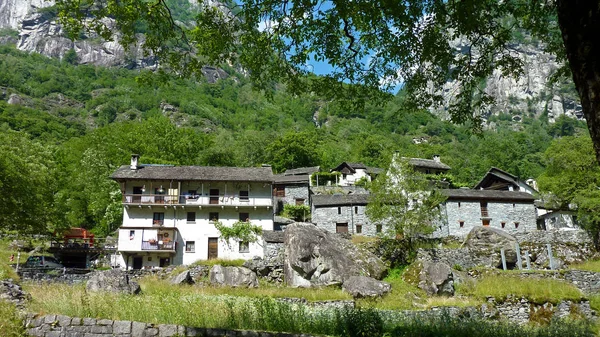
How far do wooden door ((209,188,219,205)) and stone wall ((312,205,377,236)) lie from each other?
11379 mm

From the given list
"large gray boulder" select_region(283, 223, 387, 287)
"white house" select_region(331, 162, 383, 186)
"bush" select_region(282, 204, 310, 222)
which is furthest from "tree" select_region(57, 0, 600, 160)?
"white house" select_region(331, 162, 383, 186)

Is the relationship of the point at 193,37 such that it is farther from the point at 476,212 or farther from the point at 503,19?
the point at 476,212

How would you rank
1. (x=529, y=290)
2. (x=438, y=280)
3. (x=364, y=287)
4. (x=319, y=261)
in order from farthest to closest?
(x=319, y=261)
(x=438, y=280)
(x=364, y=287)
(x=529, y=290)

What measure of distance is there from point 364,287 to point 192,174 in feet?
75.2

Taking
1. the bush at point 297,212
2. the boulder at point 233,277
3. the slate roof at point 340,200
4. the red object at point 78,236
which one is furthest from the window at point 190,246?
the slate roof at point 340,200

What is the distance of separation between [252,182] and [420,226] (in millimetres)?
16704

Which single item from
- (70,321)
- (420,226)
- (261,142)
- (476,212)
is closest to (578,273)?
(420,226)

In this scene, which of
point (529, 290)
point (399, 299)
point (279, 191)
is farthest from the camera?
point (279, 191)

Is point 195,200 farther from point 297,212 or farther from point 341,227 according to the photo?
point 341,227

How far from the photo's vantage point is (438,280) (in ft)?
81.1

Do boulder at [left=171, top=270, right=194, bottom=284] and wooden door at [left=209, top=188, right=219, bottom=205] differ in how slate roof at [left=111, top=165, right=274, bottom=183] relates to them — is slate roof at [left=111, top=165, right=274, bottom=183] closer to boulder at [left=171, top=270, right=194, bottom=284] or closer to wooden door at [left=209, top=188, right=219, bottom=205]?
wooden door at [left=209, top=188, right=219, bottom=205]

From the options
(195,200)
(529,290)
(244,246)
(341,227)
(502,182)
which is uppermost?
(502,182)

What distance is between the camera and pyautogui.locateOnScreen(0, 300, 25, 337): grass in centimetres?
970

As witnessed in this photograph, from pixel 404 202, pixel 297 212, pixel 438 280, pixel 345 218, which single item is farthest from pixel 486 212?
pixel 438 280
